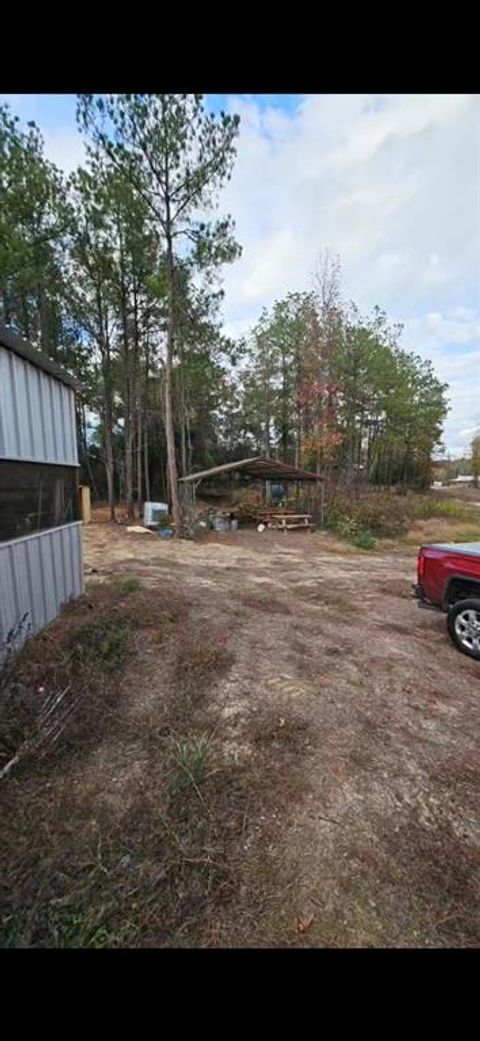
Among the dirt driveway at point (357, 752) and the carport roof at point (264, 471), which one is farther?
the carport roof at point (264, 471)

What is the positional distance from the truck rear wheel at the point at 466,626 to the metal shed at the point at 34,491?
4.26 m

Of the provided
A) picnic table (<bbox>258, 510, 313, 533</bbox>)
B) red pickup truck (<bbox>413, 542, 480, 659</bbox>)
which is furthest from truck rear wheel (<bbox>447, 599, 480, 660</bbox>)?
picnic table (<bbox>258, 510, 313, 533</bbox>)

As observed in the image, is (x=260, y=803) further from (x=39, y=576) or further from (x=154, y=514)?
(x=154, y=514)

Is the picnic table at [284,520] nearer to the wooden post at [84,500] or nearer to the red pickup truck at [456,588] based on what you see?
the wooden post at [84,500]

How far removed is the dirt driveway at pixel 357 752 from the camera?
4.84ft

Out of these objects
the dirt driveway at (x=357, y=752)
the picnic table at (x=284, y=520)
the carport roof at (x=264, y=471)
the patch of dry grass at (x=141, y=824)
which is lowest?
the dirt driveway at (x=357, y=752)

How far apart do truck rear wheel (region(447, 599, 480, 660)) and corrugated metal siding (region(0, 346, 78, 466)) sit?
4718 millimetres

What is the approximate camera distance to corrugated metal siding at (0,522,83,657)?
338 cm

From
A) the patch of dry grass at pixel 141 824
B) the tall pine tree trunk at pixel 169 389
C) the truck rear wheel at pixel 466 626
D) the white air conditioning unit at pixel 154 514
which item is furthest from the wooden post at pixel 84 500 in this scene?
the truck rear wheel at pixel 466 626

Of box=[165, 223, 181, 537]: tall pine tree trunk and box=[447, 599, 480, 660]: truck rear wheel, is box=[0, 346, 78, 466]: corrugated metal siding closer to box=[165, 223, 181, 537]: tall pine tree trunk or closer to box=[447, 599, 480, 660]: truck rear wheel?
box=[447, 599, 480, 660]: truck rear wheel

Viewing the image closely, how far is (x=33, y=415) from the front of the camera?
3.99m

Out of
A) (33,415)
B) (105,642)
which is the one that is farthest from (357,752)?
(33,415)
